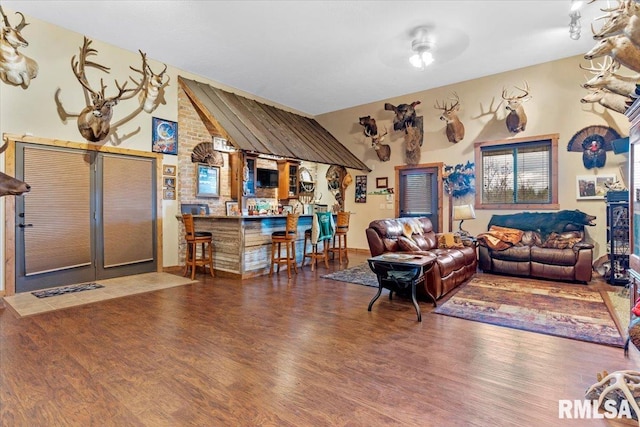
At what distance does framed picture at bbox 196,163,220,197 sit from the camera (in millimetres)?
6699

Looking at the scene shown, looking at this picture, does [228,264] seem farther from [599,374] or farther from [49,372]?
[599,374]

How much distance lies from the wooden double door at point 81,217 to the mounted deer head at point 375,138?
527 cm

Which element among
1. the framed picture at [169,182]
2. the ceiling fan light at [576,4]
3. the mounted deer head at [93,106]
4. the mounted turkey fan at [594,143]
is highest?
the ceiling fan light at [576,4]

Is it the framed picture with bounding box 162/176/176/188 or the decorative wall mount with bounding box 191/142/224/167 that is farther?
the decorative wall mount with bounding box 191/142/224/167

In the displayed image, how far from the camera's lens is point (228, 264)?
5.73 m

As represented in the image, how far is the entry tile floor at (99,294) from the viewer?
13.1 feet

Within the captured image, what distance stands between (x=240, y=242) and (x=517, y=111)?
233 inches

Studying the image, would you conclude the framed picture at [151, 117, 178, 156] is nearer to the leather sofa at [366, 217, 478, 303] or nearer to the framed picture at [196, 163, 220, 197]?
the framed picture at [196, 163, 220, 197]

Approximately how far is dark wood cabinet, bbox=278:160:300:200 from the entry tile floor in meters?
3.72

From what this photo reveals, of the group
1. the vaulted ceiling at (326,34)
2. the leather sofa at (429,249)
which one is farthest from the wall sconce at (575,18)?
the leather sofa at (429,249)

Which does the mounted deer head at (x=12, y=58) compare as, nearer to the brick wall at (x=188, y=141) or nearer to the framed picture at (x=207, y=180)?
the brick wall at (x=188, y=141)

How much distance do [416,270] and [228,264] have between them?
11.3 ft

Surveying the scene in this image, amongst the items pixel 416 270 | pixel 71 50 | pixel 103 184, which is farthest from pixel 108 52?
pixel 416 270

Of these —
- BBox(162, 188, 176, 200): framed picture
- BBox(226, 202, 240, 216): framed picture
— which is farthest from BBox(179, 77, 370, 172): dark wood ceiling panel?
BBox(226, 202, 240, 216): framed picture
